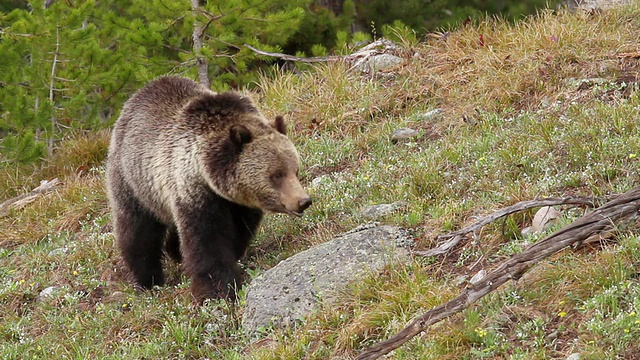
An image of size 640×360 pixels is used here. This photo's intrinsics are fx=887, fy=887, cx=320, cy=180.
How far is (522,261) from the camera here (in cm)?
463

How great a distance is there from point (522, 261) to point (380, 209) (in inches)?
85.8

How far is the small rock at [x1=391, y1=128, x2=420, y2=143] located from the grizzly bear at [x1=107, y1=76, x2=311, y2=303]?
207 centimetres

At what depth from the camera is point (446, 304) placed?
4492 millimetres

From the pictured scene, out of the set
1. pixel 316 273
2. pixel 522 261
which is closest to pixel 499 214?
pixel 522 261

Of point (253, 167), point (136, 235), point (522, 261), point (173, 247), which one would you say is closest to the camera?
point (522, 261)

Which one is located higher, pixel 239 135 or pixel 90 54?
pixel 239 135

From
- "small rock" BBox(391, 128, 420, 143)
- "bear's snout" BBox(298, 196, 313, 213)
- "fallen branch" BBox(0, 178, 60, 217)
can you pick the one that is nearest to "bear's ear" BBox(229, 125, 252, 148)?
"bear's snout" BBox(298, 196, 313, 213)

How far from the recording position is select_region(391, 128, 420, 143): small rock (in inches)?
327

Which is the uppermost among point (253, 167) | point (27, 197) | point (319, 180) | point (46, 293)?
point (253, 167)

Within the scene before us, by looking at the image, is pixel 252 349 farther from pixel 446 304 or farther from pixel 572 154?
pixel 572 154

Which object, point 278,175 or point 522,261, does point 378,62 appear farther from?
point 522,261

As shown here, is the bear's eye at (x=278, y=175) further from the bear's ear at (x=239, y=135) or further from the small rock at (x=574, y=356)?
the small rock at (x=574, y=356)

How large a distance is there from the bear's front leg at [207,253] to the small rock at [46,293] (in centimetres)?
158

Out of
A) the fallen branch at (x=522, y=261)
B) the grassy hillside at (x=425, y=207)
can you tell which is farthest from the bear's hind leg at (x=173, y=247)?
the fallen branch at (x=522, y=261)
